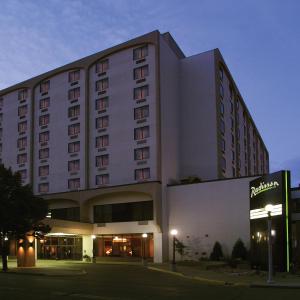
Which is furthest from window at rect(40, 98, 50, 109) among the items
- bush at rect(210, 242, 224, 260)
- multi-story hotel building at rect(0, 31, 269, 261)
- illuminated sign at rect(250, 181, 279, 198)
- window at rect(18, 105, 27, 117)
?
illuminated sign at rect(250, 181, 279, 198)

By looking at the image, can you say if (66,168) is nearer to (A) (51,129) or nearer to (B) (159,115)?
(A) (51,129)

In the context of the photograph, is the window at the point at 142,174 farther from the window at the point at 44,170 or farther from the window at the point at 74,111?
the window at the point at 44,170

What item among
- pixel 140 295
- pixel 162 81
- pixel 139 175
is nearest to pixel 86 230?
pixel 139 175

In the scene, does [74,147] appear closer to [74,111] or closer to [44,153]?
[74,111]

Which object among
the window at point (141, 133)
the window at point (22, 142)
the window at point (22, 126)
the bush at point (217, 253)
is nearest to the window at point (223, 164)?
the window at point (141, 133)

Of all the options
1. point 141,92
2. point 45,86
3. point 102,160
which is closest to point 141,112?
point 141,92

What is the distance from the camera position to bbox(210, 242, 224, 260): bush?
188ft

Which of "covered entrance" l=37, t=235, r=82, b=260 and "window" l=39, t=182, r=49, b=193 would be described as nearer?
"covered entrance" l=37, t=235, r=82, b=260

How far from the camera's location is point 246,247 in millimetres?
56125

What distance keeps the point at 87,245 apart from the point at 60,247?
500cm

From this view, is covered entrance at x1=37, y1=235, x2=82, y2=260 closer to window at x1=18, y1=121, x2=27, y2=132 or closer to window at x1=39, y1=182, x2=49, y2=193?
window at x1=39, y1=182, x2=49, y2=193

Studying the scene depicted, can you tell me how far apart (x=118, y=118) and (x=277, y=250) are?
35727 millimetres

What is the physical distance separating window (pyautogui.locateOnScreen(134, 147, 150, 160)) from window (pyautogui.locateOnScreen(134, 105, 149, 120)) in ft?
13.7

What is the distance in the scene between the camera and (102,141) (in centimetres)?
7031
